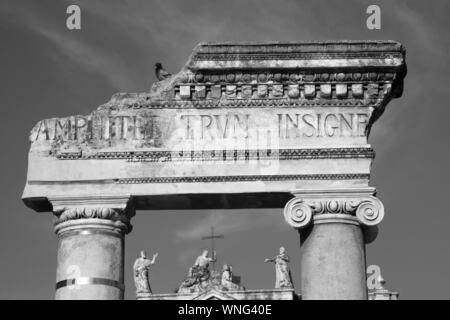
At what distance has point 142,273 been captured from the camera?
56.0 meters

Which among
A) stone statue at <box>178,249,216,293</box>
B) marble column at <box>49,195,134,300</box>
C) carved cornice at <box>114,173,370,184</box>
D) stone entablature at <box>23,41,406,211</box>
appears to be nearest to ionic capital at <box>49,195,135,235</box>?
marble column at <box>49,195,134,300</box>

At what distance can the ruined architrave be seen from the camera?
19297mm

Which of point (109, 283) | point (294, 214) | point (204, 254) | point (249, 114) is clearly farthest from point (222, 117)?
point (204, 254)

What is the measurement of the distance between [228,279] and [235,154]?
151 ft

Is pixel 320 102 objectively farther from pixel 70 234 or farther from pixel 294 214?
pixel 70 234

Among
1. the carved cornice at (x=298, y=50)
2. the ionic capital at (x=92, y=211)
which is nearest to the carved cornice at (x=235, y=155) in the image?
the ionic capital at (x=92, y=211)

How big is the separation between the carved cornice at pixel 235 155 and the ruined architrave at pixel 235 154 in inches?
0.6

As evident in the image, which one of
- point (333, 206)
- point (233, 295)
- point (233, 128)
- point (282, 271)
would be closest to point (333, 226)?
point (333, 206)

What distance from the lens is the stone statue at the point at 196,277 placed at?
61753mm

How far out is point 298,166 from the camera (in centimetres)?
1950

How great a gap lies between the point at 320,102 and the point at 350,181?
4.71 ft

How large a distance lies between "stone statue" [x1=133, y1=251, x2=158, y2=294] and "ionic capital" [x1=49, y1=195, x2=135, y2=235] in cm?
3303

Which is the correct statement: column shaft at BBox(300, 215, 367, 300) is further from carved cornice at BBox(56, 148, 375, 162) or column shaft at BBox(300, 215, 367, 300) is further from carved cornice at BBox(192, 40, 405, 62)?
carved cornice at BBox(192, 40, 405, 62)

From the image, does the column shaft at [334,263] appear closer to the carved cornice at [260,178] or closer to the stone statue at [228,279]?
the carved cornice at [260,178]
